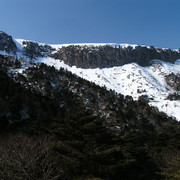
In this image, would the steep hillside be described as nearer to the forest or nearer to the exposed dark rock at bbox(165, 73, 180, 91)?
the forest

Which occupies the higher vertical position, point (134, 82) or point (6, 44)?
point (6, 44)

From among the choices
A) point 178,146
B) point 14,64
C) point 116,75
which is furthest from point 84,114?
point 116,75

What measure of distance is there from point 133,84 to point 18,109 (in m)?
141

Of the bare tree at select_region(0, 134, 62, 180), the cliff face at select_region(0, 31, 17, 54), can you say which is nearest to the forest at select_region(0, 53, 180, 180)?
the bare tree at select_region(0, 134, 62, 180)

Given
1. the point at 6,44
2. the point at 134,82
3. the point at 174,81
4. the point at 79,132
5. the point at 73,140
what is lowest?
the point at 73,140

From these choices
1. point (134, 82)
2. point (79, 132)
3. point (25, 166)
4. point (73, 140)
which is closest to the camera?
point (25, 166)

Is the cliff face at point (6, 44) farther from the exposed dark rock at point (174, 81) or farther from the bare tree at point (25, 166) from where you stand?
the bare tree at point (25, 166)

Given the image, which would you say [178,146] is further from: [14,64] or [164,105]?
[14,64]

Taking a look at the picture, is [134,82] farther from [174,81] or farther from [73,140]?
[73,140]

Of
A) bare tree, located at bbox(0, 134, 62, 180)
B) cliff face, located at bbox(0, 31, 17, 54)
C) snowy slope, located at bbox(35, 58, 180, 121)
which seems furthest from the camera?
cliff face, located at bbox(0, 31, 17, 54)

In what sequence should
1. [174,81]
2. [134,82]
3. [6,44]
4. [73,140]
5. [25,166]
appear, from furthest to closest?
[6,44]
[174,81]
[134,82]
[73,140]
[25,166]

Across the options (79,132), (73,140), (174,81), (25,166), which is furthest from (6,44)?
(25,166)

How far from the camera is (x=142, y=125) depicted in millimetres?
69125

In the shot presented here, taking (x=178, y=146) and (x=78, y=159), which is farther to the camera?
(x=178, y=146)
